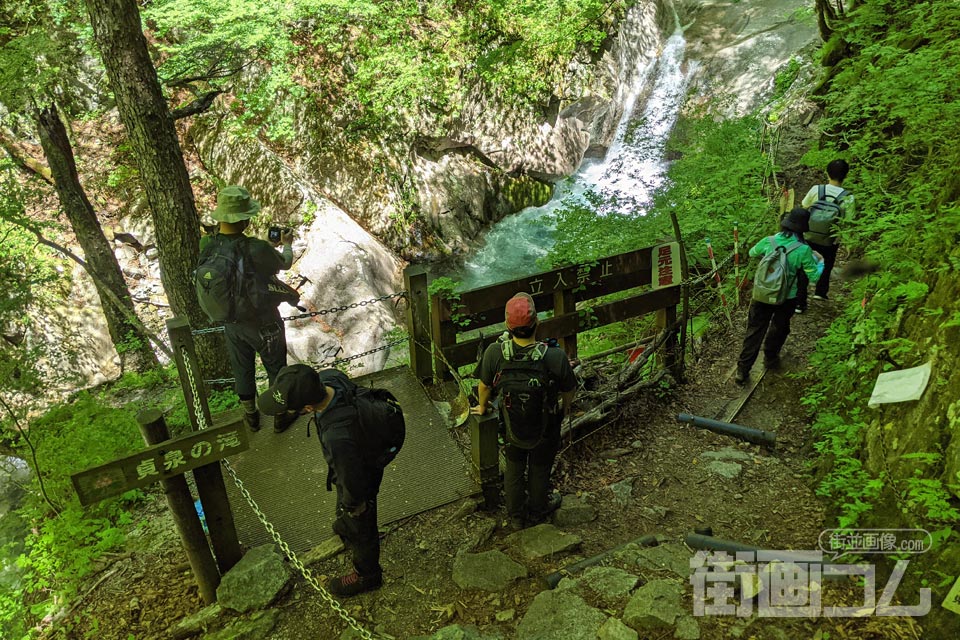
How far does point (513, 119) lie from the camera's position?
603 inches

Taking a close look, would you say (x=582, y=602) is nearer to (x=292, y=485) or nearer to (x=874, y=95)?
(x=292, y=485)

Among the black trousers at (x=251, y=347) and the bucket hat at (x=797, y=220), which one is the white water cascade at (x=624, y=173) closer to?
the bucket hat at (x=797, y=220)

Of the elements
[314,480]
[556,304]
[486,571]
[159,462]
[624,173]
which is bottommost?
[486,571]

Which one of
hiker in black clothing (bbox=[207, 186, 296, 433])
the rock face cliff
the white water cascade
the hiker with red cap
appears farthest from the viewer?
the white water cascade

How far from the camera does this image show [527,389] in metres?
3.88

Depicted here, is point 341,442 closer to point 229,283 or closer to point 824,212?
point 229,283

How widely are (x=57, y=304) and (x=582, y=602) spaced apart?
12.5 m

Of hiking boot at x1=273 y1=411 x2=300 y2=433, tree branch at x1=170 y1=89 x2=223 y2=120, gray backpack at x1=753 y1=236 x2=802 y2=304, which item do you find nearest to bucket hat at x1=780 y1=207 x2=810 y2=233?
gray backpack at x1=753 y1=236 x2=802 y2=304

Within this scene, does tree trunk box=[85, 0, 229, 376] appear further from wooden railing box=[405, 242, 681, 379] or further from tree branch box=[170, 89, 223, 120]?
wooden railing box=[405, 242, 681, 379]

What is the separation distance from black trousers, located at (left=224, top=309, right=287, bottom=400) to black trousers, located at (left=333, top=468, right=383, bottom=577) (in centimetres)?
198

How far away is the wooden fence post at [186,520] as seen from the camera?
10.7 ft

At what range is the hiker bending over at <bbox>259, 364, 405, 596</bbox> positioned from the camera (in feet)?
10.7

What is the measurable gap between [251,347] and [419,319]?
1.65 metres

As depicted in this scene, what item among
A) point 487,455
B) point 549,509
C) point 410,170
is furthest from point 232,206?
point 410,170
